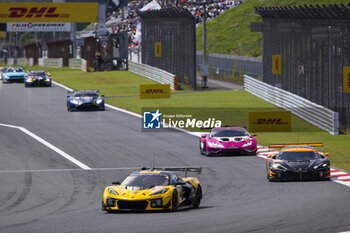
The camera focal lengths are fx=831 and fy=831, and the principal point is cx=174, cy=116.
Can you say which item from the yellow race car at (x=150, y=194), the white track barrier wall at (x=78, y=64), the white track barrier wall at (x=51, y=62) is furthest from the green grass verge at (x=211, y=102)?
the yellow race car at (x=150, y=194)

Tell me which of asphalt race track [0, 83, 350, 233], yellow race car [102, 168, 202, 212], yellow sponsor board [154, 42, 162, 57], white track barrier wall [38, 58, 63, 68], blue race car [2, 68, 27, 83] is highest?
yellow sponsor board [154, 42, 162, 57]

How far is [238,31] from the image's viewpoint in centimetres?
9712

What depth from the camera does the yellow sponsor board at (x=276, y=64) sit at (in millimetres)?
55438

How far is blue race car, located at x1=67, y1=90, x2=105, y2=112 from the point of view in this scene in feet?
164

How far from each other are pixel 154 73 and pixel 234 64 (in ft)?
25.1

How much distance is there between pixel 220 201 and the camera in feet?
68.0

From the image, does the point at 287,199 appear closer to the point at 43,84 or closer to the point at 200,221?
the point at 200,221

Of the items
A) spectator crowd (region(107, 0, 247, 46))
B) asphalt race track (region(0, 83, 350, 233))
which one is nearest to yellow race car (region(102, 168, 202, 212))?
asphalt race track (region(0, 83, 350, 233))

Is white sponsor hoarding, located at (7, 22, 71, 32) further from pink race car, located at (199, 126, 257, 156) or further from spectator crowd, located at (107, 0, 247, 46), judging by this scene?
pink race car, located at (199, 126, 257, 156)

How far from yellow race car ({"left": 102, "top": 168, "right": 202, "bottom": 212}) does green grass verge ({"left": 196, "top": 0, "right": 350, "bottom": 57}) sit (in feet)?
226

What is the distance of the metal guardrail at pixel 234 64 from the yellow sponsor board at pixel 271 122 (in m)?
30.0

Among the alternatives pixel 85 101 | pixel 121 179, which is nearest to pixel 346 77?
pixel 85 101

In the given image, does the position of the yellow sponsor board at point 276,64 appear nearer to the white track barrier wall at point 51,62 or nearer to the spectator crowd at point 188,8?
the spectator crowd at point 188,8

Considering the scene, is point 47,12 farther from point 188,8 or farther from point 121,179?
point 121,179
